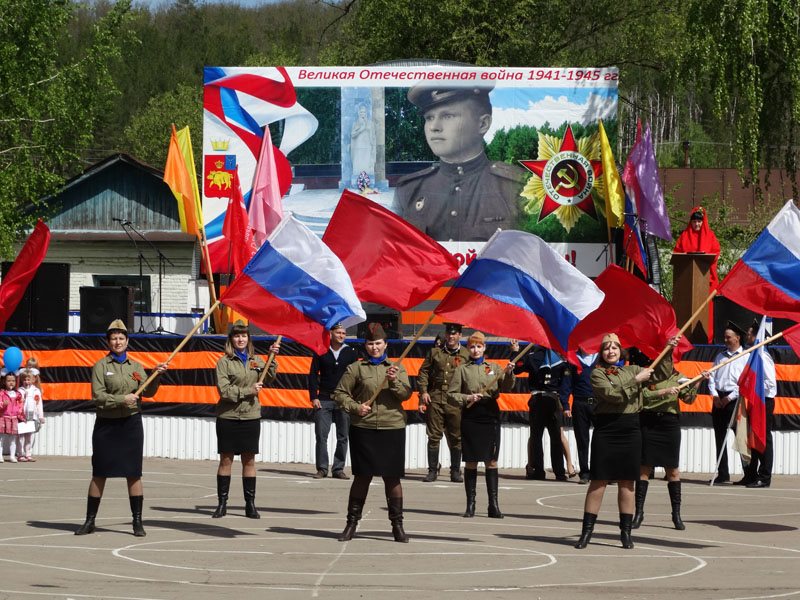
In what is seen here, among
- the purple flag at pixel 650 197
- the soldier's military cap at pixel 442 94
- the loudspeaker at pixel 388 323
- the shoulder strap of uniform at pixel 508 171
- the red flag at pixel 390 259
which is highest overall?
the soldier's military cap at pixel 442 94

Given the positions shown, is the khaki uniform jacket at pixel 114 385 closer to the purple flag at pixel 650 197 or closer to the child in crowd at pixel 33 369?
the child in crowd at pixel 33 369

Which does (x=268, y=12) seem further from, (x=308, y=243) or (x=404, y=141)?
(x=308, y=243)

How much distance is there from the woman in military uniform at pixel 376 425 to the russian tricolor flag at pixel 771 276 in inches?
121

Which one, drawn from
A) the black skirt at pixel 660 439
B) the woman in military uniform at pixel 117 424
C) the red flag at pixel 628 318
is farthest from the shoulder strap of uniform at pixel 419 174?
the woman in military uniform at pixel 117 424

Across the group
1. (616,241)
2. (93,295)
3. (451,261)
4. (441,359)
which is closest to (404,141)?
(616,241)

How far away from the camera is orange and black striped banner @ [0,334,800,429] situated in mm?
19609

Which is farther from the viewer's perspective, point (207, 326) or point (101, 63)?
point (101, 63)

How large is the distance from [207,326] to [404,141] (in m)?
5.25

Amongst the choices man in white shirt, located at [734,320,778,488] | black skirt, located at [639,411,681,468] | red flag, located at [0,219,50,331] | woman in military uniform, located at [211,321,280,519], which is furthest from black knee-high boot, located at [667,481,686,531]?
red flag, located at [0,219,50,331]

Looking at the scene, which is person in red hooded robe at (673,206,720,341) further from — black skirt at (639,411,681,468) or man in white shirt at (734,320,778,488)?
black skirt at (639,411,681,468)

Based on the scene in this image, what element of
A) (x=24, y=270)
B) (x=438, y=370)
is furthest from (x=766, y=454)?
(x=24, y=270)

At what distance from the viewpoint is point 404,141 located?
27672 mm

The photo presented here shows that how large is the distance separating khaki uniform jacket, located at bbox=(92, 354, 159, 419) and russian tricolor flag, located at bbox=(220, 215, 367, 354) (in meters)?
1.05

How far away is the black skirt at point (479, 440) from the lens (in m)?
14.1
